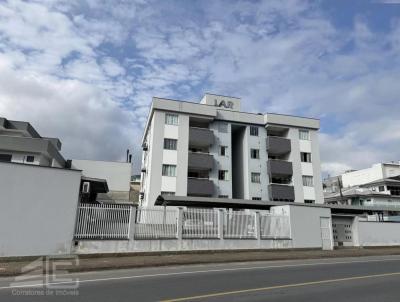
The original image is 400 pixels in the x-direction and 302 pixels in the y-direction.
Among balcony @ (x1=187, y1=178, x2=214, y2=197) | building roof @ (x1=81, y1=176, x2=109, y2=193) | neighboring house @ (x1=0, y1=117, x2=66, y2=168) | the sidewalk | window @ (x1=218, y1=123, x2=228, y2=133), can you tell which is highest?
window @ (x1=218, y1=123, x2=228, y2=133)

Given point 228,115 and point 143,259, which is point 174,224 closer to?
point 143,259

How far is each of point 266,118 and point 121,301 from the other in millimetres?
39465

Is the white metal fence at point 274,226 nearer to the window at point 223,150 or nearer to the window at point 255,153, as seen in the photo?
the window at point 223,150

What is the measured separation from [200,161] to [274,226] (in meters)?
17.5

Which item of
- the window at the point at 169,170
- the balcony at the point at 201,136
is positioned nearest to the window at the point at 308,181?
the balcony at the point at 201,136

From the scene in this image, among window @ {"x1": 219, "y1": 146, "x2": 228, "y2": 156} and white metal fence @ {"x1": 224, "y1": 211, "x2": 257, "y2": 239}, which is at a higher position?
window @ {"x1": 219, "y1": 146, "x2": 228, "y2": 156}

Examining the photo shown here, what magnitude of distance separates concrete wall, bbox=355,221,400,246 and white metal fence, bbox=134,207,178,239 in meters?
16.8

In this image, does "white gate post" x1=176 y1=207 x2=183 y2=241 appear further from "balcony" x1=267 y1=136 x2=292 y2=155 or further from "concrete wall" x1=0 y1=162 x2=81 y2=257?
"balcony" x1=267 y1=136 x2=292 y2=155

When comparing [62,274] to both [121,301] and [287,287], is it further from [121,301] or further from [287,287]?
[287,287]

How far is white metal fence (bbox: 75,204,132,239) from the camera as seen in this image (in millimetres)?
17984

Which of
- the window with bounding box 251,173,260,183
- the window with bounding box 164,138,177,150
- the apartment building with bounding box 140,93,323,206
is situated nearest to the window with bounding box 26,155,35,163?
the apartment building with bounding box 140,93,323,206

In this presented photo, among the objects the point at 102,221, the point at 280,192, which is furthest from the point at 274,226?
the point at 280,192

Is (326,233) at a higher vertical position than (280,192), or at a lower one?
lower

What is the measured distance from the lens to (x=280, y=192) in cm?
4184
